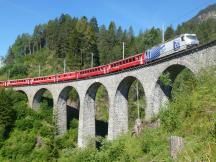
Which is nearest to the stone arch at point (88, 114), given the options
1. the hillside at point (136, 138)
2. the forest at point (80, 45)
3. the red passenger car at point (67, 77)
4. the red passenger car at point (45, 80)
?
the red passenger car at point (67, 77)

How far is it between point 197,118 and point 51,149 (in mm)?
26866

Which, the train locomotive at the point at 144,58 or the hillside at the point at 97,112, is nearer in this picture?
the hillside at the point at 97,112

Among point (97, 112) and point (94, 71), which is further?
point (97, 112)

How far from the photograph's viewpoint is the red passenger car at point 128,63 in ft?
96.4

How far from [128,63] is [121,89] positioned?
350 cm

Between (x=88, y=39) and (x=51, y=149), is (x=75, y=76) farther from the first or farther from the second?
(x=88, y=39)

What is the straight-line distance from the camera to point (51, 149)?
122ft

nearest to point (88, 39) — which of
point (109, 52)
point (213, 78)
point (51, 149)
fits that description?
point (109, 52)

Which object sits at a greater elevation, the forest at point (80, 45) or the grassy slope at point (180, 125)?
the forest at point (80, 45)

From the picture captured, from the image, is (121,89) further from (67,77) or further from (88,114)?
(67,77)

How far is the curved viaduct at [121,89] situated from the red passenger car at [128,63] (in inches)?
19.0

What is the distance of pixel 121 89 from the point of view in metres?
33.1

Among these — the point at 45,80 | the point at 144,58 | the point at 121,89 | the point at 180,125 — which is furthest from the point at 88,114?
the point at 180,125

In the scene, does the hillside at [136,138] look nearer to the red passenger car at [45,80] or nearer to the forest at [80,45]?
the red passenger car at [45,80]
